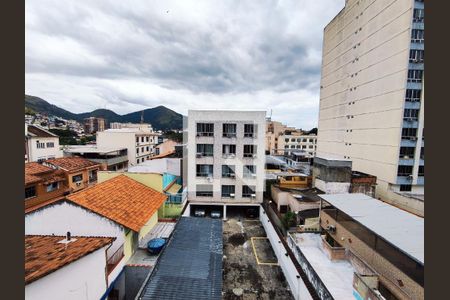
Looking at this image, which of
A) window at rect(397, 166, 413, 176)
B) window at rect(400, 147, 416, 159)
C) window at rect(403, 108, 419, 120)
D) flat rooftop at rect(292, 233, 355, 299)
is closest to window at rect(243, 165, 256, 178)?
flat rooftop at rect(292, 233, 355, 299)

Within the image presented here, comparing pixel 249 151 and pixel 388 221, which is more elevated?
pixel 249 151

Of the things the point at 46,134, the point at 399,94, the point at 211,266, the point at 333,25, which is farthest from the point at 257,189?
the point at 333,25

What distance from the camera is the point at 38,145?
3128 cm

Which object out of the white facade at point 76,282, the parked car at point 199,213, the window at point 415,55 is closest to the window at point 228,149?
the parked car at point 199,213

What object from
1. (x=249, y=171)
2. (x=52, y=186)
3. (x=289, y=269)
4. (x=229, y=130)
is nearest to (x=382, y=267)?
(x=289, y=269)

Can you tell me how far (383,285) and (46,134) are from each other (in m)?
43.7

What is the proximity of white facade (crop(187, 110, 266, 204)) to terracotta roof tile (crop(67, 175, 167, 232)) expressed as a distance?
722 centimetres

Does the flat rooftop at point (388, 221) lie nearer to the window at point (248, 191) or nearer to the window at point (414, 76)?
the window at point (248, 191)

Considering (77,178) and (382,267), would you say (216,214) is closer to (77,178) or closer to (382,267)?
(382,267)

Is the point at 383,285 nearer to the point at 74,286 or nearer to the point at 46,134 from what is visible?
the point at 74,286

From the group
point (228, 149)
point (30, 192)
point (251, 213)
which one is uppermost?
point (228, 149)

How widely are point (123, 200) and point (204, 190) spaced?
11.1m

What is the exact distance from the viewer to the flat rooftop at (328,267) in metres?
9.39

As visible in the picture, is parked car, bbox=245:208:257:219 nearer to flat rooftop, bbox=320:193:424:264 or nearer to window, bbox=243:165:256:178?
window, bbox=243:165:256:178
